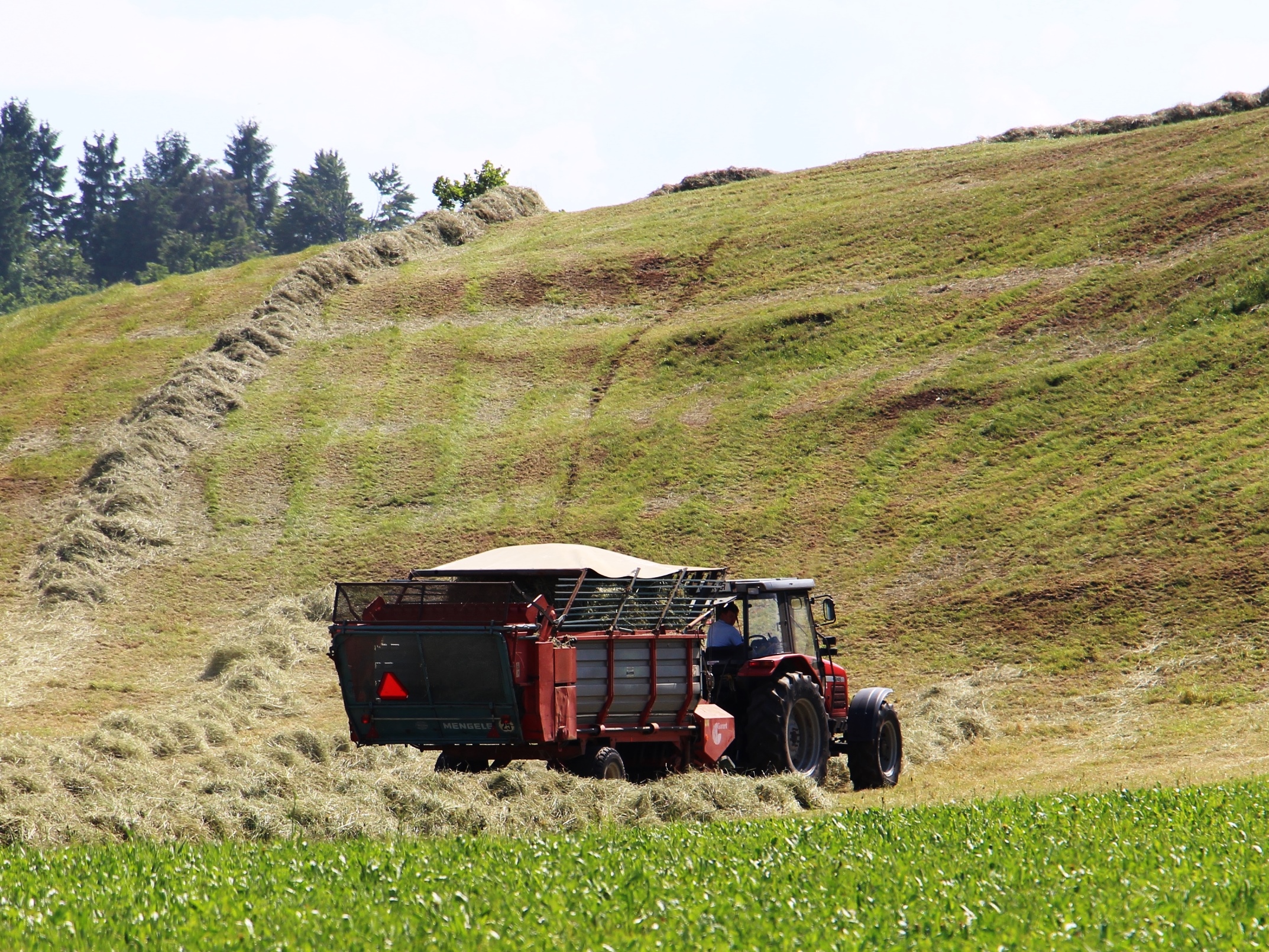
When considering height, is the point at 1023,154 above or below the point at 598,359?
above

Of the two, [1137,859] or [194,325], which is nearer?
[1137,859]

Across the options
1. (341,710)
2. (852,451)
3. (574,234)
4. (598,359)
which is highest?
(574,234)

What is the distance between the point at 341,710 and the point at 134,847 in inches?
516

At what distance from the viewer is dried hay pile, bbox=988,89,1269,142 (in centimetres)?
5272

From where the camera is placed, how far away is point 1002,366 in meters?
34.0

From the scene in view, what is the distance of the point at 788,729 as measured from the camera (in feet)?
44.5

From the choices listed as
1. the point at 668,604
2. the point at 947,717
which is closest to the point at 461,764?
the point at 668,604

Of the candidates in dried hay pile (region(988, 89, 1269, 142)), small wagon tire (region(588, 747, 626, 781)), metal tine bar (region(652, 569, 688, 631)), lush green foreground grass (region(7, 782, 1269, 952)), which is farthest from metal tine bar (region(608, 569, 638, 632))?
dried hay pile (region(988, 89, 1269, 142))

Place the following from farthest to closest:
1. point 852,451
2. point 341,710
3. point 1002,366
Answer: point 1002,366
point 852,451
point 341,710

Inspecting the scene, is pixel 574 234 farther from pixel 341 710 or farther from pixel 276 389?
pixel 341 710

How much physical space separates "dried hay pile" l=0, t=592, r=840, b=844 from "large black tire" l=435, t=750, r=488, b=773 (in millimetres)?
289

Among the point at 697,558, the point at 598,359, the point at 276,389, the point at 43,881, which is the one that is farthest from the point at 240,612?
the point at 43,881

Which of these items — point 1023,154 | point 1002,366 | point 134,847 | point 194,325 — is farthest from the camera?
point 1023,154

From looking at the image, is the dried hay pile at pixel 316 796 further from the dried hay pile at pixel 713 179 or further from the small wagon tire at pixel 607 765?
the dried hay pile at pixel 713 179
